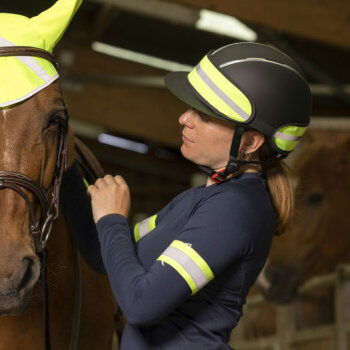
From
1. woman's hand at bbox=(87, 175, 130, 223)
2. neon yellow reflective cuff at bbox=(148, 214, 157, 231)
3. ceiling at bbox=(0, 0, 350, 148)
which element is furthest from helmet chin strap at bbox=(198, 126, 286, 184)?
ceiling at bbox=(0, 0, 350, 148)

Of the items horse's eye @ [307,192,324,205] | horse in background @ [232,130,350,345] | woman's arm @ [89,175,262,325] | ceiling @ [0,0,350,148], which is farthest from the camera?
ceiling @ [0,0,350,148]

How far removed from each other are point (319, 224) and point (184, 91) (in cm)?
451

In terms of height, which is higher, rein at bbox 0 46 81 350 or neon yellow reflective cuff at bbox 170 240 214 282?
neon yellow reflective cuff at bbox 170 240 214 282

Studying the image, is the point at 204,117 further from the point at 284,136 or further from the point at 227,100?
the point at 284,136

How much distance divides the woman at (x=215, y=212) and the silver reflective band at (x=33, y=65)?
12.5 inches

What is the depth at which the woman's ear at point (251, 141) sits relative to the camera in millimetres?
1847

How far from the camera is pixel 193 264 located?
63.2 inches

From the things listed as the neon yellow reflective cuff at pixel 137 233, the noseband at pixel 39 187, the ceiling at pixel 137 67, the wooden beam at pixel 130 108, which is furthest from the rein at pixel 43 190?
the wooden beam at pixel 130 108

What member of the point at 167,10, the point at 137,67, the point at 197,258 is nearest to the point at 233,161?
the point at 197,258

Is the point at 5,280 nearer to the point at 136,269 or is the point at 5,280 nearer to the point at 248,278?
the point at 136,269

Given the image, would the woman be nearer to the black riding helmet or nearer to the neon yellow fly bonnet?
the black riding helmet

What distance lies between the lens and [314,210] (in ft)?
20.2

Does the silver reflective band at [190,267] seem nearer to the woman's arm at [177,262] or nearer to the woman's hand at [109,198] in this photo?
the woman's arm at [177,262]

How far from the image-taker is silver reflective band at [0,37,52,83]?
6.14ft
